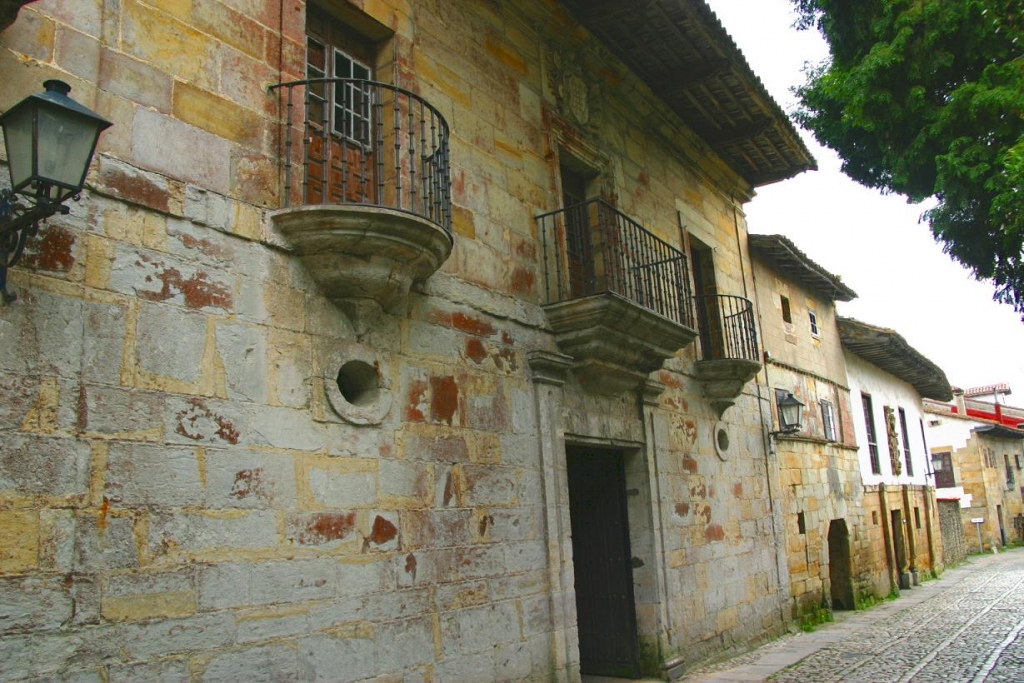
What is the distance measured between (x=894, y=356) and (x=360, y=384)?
14.9m

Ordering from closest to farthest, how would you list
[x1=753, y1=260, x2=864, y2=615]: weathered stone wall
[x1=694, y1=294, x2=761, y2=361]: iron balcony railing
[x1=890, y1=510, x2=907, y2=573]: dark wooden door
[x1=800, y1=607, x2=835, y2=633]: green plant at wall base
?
[x1=694, y1=294, x2=761, y2=361]: iron balcony railing
[x1=800, y1=607, x2=835, y2=633]: green plant at wall base
[x1=753, y1=260, x2=864, y2=615]: weathered stone wall
[x1=890, y1=510, x2=907, y2=573]: dark wooden door

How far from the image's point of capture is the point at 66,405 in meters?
3.34

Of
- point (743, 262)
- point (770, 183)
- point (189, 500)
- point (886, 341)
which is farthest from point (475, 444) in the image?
point (886, 341)

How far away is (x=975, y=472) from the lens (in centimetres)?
2952

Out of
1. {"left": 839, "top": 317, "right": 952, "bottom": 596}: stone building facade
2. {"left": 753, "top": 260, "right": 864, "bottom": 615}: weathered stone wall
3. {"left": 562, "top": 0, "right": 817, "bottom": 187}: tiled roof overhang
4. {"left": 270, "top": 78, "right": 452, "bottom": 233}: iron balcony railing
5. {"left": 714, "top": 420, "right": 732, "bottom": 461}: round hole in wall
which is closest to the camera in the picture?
{"left": 270, "top": 78, "right": 452, "bottom": 233}: iron balcony railing

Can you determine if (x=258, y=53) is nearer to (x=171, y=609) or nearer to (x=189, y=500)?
(x=189, y=500)

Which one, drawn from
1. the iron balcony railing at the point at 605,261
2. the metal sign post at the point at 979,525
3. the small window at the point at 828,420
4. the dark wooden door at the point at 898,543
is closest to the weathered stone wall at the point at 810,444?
the small window at the point at 828,420

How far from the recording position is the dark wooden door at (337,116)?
4695mm

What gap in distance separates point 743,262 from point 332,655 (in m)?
8.59

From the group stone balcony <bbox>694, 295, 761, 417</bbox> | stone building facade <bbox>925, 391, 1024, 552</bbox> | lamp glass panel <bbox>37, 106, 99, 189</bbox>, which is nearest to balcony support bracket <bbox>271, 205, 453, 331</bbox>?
lamp glass panel <bbox>37, 106, 99, 189</bbox>

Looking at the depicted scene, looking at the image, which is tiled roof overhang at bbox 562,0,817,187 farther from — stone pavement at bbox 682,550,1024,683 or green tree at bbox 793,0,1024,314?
stone pavement at bbox 682,550,1024,683

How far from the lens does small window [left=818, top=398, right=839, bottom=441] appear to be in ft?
43.2

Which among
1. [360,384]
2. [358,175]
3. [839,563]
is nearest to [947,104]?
[358,175]

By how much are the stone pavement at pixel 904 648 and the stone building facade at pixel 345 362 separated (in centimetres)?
81
